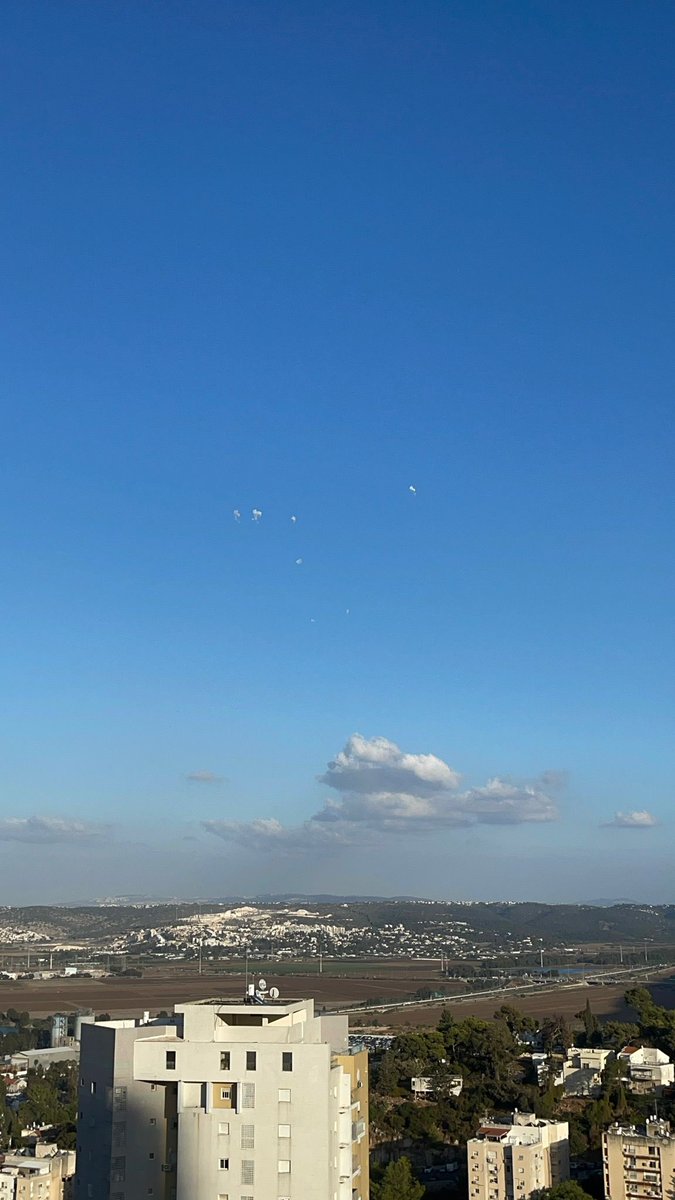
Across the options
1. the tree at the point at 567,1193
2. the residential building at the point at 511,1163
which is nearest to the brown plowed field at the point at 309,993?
the residential building at the point at 511,1163

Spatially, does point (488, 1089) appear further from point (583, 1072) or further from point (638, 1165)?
point (638, 1165)

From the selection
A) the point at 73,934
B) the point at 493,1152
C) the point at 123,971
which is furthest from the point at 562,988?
the point at 73,934

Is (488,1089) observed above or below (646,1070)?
below

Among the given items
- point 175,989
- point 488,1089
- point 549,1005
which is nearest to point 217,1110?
point 488,1089

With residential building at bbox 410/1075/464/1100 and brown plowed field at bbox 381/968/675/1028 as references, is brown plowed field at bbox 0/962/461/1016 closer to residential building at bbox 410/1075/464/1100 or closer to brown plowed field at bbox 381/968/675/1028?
brown plowed field at bbox 381/968/675/1028

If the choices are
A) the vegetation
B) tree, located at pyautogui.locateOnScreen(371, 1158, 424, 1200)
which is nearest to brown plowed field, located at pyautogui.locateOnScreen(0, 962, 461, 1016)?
the vegetation

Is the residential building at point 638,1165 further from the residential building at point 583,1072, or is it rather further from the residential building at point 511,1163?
the residential building at point 583,1072
